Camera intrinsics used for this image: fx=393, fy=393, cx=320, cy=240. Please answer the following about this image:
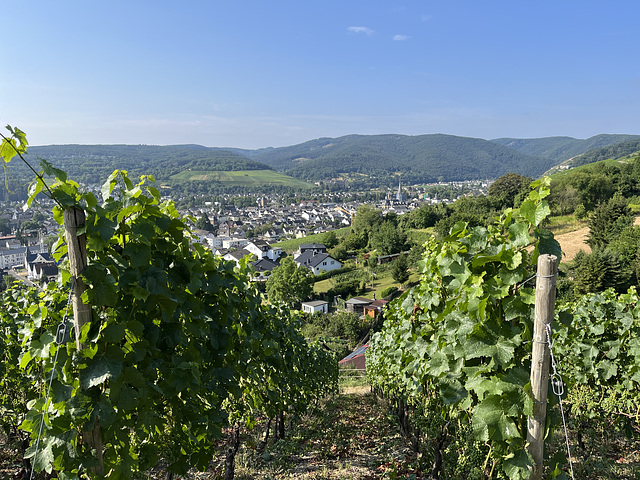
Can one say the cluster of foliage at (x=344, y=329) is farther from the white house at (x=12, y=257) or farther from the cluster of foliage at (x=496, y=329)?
the white house at (x=12, y=257)

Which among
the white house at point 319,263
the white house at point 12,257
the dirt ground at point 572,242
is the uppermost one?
the dirt ground at point 572,242

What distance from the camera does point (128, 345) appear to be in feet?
6.74

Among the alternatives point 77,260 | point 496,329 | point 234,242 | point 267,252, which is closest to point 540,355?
point 496,329

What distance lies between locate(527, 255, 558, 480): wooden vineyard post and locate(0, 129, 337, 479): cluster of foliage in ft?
6.44

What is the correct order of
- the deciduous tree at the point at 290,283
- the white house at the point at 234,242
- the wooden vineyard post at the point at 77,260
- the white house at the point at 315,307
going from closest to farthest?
the wooden vineyard post at the point at 77,260, the white house at the point at 315,307, the deciduous tree at the point at 290,283, the white house at the point at 234,242

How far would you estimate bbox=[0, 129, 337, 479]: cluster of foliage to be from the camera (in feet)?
6.28

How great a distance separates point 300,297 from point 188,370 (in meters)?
36.9

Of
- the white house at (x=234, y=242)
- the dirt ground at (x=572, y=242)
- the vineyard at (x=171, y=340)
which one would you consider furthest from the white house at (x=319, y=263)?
the vineyard at (x=171, y=340)

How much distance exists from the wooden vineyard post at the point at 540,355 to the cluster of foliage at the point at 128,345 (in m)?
1.96

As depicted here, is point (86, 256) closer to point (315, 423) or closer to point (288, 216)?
point (315, 423)

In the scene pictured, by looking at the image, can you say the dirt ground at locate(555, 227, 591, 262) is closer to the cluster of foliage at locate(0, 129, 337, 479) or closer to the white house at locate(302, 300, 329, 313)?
the white house at locate(302, 300, 329, 313)

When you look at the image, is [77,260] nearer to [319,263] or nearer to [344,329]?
[344,329]

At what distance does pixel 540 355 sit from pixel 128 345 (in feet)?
7.04

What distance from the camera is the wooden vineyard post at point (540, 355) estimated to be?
1.93 metres
